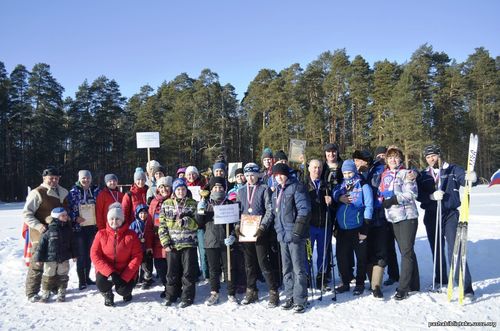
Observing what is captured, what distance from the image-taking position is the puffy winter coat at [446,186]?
5.24m

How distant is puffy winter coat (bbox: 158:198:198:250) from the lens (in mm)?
5277

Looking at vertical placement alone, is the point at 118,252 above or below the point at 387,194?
below

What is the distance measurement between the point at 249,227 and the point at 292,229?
0.69 m

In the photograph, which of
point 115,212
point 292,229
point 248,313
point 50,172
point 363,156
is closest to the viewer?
point 248,313

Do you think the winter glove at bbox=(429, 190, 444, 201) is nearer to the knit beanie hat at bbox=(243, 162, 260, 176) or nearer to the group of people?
the group of people

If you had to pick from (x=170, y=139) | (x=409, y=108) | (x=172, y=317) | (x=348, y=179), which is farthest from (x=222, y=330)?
(x=170, y=139)

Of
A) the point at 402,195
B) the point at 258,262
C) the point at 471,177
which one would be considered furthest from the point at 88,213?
the point at 471,177

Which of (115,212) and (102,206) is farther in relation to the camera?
(102,206)

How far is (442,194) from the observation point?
5.11 metres

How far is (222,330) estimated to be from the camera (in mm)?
4258

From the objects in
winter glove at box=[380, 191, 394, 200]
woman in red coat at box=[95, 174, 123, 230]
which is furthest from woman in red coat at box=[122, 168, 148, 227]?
winter glove at box=[380, 191, 394, 200]

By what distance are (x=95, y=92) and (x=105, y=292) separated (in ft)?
138

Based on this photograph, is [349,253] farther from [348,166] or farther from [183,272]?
[183,272]

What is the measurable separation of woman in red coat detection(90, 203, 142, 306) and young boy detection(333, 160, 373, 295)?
3.29 metres
